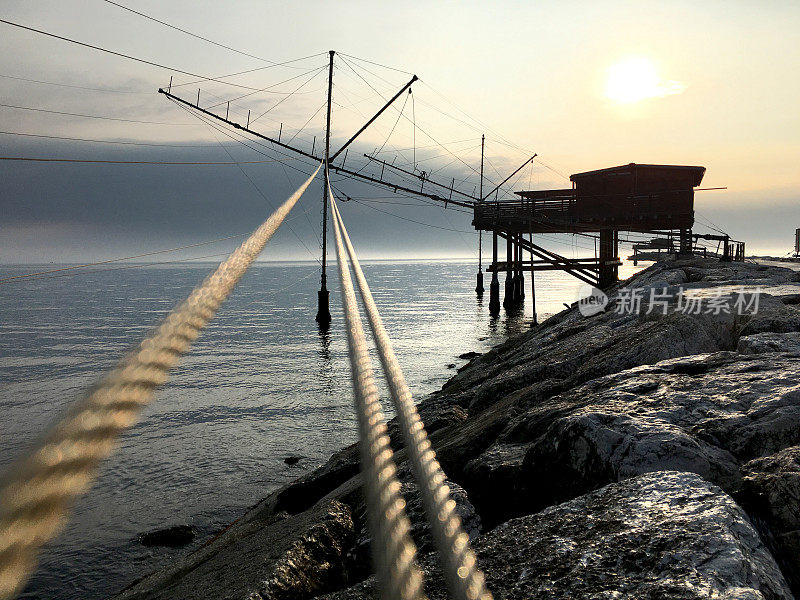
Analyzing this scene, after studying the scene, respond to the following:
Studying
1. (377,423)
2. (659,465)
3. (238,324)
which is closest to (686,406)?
(659,465)

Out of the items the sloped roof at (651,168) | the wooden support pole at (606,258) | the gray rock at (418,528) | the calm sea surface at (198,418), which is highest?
the sloped roof at (651,168)

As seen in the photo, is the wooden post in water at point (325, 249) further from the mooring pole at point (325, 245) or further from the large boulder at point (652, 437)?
the large boulder at point (652, 437)

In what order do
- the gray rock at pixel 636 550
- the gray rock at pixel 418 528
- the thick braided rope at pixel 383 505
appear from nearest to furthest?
the thick braided rope at pixel 383 505 < the gray rock at pixel 636 550 < the gray rock at pixel 418 528

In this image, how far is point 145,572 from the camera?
7.56m

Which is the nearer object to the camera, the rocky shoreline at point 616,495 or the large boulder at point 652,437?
the rocky shoreline at point 616,495

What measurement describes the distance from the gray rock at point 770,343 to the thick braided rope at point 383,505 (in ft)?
16.0

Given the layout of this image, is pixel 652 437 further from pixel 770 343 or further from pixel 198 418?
pixel 198 418

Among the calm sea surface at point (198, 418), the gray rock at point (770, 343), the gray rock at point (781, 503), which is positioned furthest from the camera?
the calm sea surface at point (198, 418)

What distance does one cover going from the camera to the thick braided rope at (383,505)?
3.73 feet

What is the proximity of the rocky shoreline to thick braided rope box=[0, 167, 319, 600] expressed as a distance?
75.9 inches

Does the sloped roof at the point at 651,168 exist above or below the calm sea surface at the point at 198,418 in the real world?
above

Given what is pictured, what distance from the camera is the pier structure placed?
29.7 m

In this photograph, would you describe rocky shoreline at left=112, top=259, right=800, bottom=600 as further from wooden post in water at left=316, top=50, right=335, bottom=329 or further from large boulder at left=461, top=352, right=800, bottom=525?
wooden post in water at left=316, top=50, right=335, bottom=329

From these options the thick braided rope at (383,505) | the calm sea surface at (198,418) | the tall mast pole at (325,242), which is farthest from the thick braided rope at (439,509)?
the tall mast pole at (325,242)
